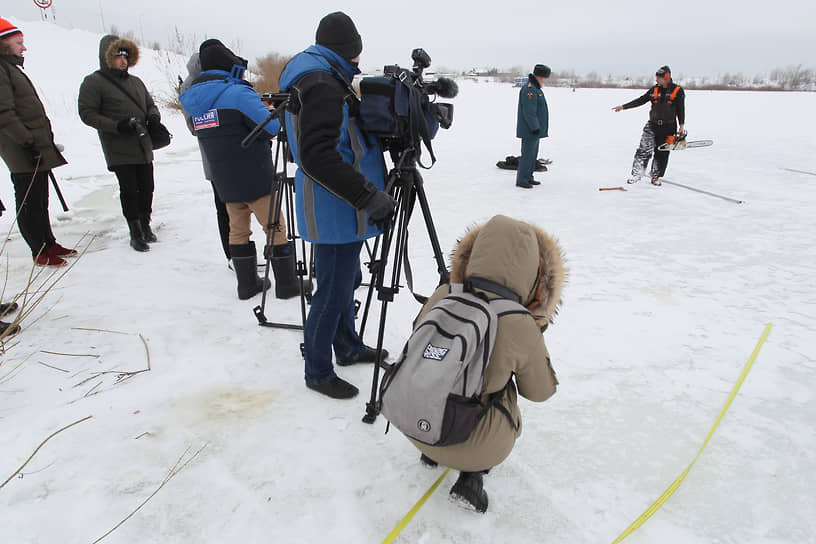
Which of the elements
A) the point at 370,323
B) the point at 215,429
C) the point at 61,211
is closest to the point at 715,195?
the point at 370,323

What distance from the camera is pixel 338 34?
5.61 ft

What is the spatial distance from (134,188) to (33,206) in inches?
27.6

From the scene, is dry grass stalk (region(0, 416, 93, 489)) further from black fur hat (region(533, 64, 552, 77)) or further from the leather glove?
black fur hat (region(533, 64, 552, 77))

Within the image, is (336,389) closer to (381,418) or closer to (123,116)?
(381,418)

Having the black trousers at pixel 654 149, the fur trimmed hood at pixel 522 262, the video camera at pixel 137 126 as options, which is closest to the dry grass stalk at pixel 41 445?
the fur trimmed hood at pixel 522 262

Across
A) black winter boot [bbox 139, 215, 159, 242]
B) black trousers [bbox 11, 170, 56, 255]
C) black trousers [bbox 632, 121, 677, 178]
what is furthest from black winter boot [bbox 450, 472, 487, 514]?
black trousers [bbox 632, 121, 677, 178]

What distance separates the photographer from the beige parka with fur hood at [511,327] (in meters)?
1.36

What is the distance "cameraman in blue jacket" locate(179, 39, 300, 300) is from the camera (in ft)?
8.67

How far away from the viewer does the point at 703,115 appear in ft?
47.9

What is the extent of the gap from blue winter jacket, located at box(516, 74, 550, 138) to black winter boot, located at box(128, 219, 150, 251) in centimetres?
494

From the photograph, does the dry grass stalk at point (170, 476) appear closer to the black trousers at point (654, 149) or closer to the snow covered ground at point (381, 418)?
the snow covered ground at point (381, 418)

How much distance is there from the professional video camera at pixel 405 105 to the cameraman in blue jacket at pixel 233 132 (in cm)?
122

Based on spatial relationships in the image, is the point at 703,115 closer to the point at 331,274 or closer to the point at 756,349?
the point at 756,349

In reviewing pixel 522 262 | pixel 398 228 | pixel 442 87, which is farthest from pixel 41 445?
pixel 442 87
